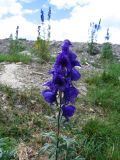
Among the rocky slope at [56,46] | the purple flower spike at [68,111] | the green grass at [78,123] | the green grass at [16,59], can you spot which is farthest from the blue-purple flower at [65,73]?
the rocky slope at [56,46]

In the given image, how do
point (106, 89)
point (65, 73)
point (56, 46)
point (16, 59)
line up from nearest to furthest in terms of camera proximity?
point (65, 73) < point (106, 89) < point (16, 59) < point (56, 46)

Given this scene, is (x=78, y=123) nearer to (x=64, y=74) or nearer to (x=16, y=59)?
(x=64, y=74)

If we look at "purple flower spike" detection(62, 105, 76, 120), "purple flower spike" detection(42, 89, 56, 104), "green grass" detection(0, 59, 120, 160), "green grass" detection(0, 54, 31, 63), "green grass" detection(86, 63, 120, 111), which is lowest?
"green grass" detection(0, 59, 120, 160)

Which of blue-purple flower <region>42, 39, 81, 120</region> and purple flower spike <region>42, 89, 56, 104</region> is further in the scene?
purple flower spike <region>42, 89, 56, 104</region>

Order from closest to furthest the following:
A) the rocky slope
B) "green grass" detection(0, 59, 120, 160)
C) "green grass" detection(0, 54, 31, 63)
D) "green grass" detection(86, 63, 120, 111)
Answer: "green grass" detection(0, 59, 120, 160)
"green grass" detection(86, 63, 120, 111)
"green grass" detection(0, 54, 31, 63)
the rocky slope

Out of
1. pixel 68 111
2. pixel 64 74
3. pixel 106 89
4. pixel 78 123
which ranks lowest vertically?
pixel 78 123

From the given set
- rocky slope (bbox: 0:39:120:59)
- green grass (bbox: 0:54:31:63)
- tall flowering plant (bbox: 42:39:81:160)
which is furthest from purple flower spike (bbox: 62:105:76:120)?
rocky slope (bbox: 0:39:120:59)

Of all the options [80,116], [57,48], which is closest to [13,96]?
[80,116]

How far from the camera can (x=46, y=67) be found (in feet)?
30.2

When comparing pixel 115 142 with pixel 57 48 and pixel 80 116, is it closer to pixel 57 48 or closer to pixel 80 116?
pixel 80 116

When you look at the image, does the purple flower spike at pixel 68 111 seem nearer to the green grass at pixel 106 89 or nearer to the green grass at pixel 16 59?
the green grass at pixel 106 89

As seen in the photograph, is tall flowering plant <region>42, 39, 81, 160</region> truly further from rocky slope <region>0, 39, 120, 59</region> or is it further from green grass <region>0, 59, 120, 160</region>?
rocky slope <region>0, 39, 120, 59</region>

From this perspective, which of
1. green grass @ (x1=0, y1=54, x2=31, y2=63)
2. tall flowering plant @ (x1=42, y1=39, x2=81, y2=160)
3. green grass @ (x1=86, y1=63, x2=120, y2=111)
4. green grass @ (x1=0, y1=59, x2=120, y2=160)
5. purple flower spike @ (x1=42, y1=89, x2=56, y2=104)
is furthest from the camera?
green grass @ (x1=0, y1=54, x2=31, y2=63)

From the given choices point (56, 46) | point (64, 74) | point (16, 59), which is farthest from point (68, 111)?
point (56, 46)
